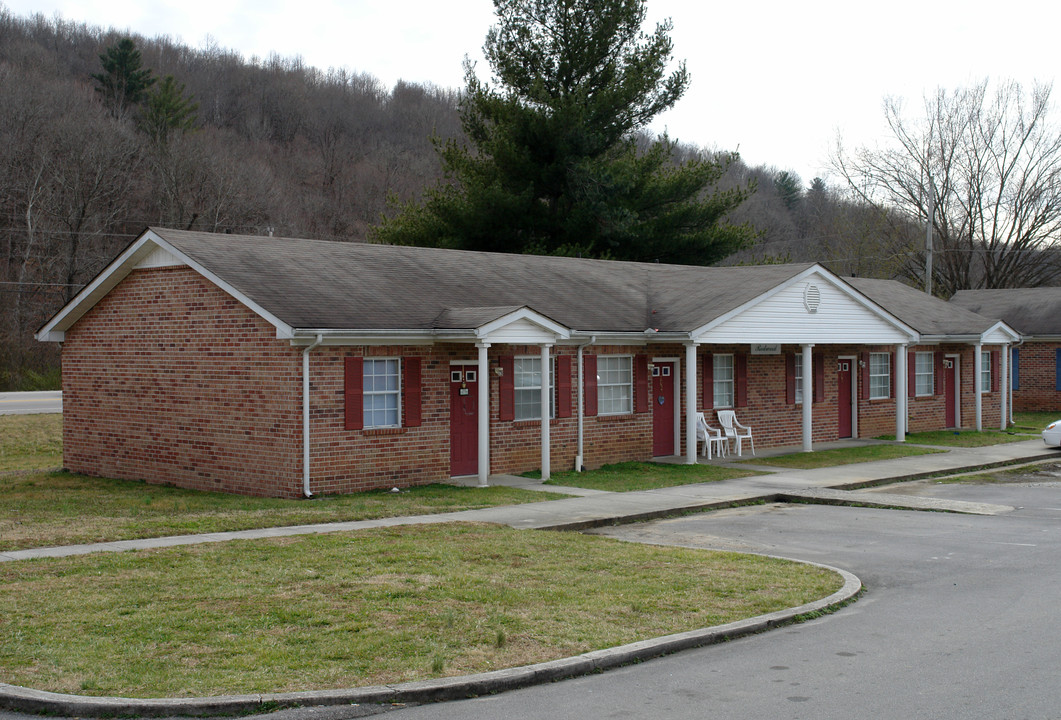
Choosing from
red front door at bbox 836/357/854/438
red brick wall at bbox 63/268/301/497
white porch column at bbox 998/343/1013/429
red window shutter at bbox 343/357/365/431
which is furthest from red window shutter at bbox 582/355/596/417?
white porch column at bbox 998/343/1013/429

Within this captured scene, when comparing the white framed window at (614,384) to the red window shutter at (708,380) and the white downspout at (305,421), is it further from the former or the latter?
the white downspout at (305,421)

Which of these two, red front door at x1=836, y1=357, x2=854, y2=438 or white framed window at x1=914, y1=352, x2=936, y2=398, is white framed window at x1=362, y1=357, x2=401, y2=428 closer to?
red front door at x1=836, y1=357, x2=854, y2=438

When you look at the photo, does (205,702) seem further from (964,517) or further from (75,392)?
(75,392)

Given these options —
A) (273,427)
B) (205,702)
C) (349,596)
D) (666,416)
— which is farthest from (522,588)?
(666,416)

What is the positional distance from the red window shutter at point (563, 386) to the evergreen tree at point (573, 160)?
16.6 m

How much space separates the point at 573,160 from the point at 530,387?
19476 mm

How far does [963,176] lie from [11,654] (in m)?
53.1

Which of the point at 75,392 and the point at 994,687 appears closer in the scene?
the point at 994,687

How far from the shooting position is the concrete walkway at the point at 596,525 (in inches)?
257

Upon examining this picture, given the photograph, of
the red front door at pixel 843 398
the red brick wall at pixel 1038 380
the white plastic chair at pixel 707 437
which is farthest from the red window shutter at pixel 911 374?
the red brick wall at pixel 1038 380

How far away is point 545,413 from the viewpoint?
19.4 meters

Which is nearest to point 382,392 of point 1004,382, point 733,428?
point 733,428

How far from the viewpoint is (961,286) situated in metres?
56.2

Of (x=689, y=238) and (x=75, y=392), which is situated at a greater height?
(x=689, y=238)
